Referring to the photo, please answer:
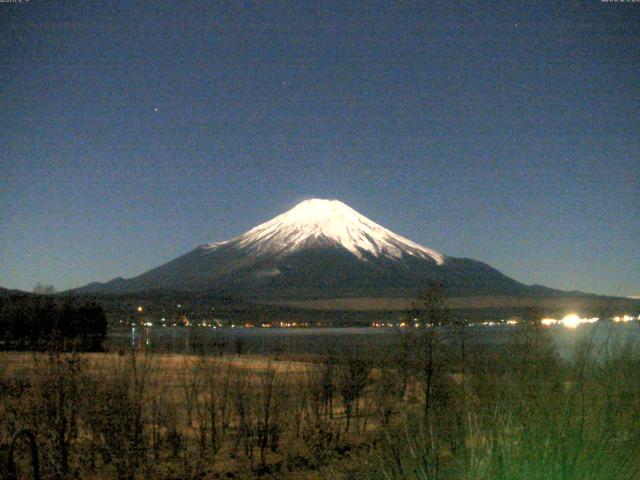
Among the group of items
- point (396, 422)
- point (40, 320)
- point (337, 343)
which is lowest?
point (337, 343)

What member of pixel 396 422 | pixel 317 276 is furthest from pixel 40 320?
pixel 317 276

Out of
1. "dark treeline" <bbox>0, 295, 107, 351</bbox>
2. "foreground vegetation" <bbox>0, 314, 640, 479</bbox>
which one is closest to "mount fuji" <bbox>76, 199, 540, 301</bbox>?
"dark treeline" <bbox>0, 295, 107, 351</bbox>

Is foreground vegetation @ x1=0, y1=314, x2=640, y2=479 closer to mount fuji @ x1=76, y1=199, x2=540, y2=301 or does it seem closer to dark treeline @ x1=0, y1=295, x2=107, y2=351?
dark treeline @ x1=0, y1=295, x2=107, y2=351

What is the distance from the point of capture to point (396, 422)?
1045 centimetres

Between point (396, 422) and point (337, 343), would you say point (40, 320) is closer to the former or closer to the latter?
point (396, 422)

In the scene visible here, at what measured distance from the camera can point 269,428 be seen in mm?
12469

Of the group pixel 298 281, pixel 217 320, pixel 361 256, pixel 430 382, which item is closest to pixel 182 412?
pixel 430 382

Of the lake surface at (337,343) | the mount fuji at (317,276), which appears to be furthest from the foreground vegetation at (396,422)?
the mount fuji at (317,276)

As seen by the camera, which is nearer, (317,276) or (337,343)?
(337,343)

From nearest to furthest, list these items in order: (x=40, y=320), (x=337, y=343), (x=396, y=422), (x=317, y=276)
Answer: (x=396, y=422)
(x=40, y=320)
(x=337, y=343)
(x=317, y=276)

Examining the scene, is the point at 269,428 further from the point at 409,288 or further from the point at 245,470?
the point at 409,288

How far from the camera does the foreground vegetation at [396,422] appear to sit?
12.0ft

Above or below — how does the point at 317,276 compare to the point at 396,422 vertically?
above

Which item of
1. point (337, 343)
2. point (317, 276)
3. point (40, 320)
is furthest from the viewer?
point (317, 276)
